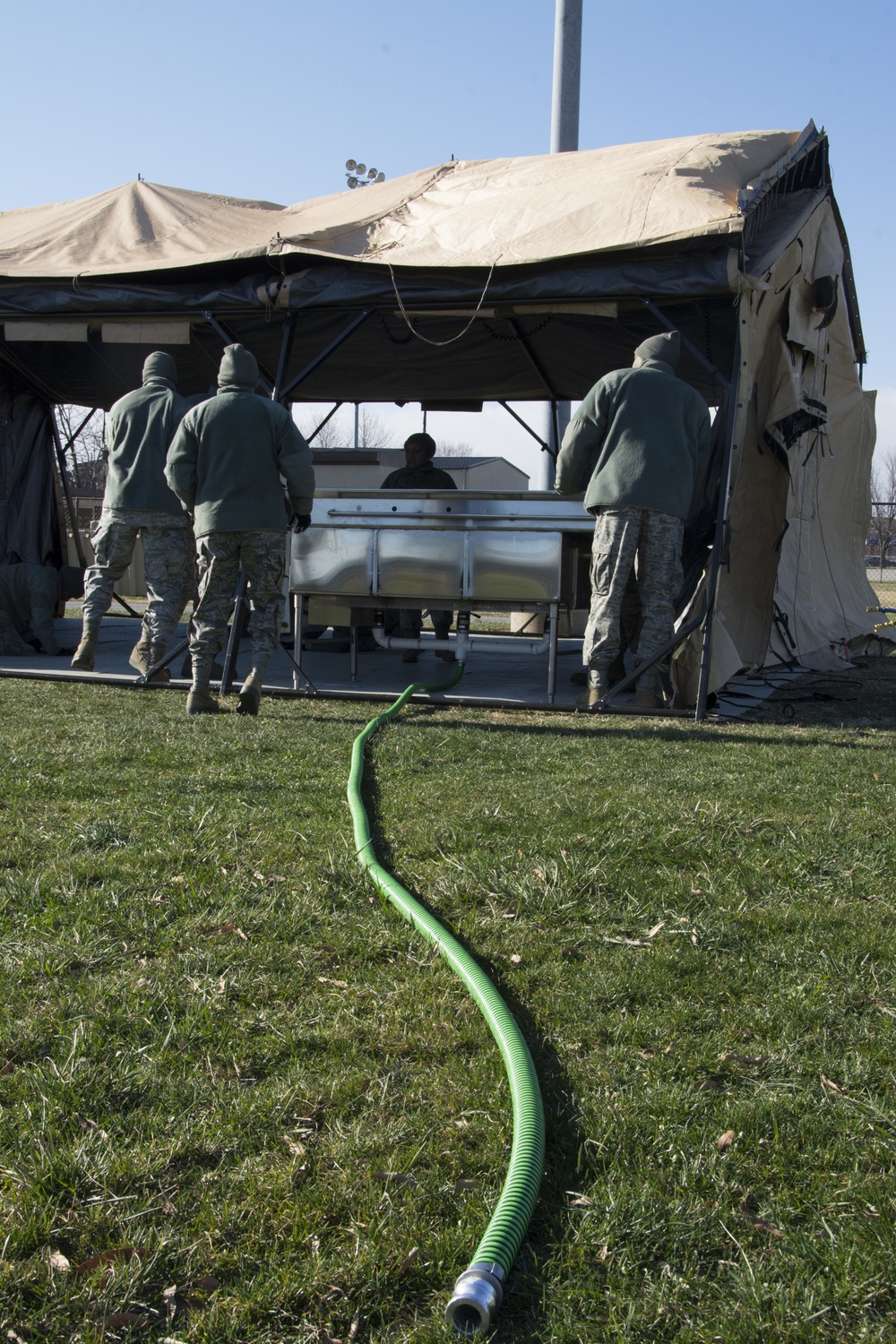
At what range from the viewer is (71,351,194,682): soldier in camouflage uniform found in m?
7.90

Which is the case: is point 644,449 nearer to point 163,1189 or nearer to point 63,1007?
point 63,1007

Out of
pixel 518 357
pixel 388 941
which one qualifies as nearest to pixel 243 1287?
pixel 388 941

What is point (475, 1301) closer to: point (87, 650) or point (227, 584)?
point (227, 584)

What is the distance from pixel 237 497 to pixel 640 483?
2.40 meters

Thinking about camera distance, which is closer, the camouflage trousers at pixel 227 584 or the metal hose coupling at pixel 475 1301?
the metal hose coupling at pixel 475 1301

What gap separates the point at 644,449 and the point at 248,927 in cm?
467

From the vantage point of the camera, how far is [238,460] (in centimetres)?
654

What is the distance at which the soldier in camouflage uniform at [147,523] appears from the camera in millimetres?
7902

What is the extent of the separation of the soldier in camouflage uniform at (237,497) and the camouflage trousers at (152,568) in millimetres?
1251

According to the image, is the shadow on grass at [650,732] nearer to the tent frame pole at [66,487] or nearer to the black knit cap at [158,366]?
the black knit cap at [158,366]

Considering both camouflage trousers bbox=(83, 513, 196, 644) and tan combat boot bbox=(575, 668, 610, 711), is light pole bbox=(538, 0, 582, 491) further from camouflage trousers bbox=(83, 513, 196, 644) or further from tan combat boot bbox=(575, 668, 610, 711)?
tan combat boot bbox=(575, 668, 610, 711)

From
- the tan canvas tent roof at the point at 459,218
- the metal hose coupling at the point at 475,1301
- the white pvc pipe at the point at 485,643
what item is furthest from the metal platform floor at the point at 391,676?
the metal hose coupling at the point at 475,1301

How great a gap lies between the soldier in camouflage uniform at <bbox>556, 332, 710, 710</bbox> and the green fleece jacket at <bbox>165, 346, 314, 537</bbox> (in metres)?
1.77

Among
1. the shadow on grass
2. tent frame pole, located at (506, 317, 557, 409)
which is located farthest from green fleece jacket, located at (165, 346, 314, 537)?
tent frame pole, located at (506, 317, 557, 409)
